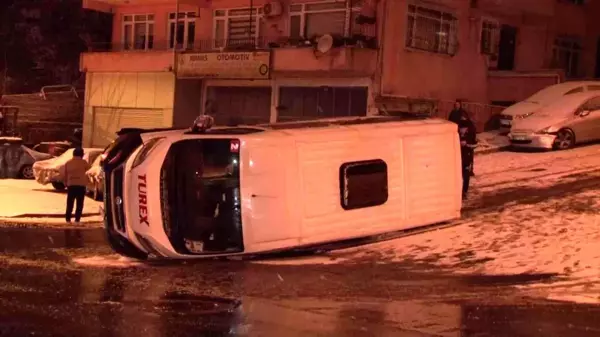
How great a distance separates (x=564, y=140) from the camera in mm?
19625

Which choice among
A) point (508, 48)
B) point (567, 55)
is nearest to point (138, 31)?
point (508, 48)

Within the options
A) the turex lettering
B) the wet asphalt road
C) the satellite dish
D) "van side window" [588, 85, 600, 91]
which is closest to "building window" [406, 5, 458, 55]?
the satellite dish

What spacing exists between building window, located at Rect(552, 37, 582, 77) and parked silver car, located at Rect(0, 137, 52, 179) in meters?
22.1

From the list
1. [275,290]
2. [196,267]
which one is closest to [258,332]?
[275,290]

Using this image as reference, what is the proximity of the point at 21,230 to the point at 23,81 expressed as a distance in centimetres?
3073

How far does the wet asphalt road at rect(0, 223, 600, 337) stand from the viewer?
653cm

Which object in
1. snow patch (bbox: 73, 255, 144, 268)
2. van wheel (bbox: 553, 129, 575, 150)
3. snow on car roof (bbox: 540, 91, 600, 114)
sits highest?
snow on car roof (bbox: 540, 91, 600, 114)

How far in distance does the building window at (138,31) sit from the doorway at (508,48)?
1497cm

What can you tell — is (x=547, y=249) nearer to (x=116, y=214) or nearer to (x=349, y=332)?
(x=349, y=332)

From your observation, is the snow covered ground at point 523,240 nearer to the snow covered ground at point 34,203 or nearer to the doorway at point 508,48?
the snow covered ground at point 34,203

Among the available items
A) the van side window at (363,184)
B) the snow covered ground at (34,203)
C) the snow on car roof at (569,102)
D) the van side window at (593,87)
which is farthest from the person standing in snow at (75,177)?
the van side window at (593,87)

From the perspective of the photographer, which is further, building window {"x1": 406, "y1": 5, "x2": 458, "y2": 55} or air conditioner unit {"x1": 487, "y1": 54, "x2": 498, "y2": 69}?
air conditioner unit {"x1": 487, "y1": 54, "x2": 498, "y2": 69}

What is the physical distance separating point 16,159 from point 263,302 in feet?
58.3

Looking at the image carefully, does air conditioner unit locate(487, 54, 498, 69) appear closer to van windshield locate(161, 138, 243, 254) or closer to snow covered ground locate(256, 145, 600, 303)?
snow covered ground locate(256, 145, 600, 303)
